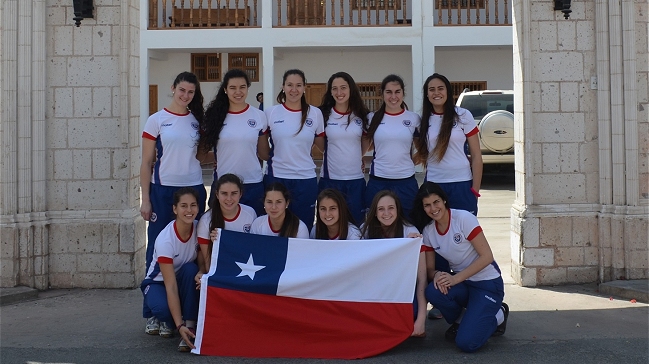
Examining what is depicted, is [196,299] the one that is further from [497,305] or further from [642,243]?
[642,243]

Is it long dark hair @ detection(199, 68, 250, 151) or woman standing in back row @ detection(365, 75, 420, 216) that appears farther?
woman standing in back row @ detection(365, 75, 420, 216)

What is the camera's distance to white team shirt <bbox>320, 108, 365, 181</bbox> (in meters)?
6.12

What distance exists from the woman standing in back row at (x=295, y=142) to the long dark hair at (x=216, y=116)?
37 centimetres

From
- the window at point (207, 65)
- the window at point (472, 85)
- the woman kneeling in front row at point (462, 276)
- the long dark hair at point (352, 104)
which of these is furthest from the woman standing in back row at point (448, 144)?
the window at point (207, 65)

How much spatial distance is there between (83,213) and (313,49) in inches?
574

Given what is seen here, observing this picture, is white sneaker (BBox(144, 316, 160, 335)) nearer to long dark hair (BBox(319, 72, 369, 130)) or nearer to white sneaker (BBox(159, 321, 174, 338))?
white sneaker (BBox(159, 321, 174, 338))

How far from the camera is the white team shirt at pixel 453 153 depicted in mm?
6074

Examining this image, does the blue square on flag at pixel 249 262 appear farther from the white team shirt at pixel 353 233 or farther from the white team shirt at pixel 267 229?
the white team shirt at pixel 353 233

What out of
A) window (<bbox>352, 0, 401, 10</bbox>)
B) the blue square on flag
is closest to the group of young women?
the blue square on flag

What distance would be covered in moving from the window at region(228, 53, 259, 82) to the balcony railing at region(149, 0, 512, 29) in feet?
3.19

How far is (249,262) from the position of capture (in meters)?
5.38

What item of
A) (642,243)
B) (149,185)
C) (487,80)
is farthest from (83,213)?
(487,80)

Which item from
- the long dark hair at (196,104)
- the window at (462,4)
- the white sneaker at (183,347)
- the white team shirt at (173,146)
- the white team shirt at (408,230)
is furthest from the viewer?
the window at (462,4)

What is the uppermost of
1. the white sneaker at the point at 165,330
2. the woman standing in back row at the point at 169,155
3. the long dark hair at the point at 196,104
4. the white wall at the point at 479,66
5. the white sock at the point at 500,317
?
the white wall at the point at 479,66
